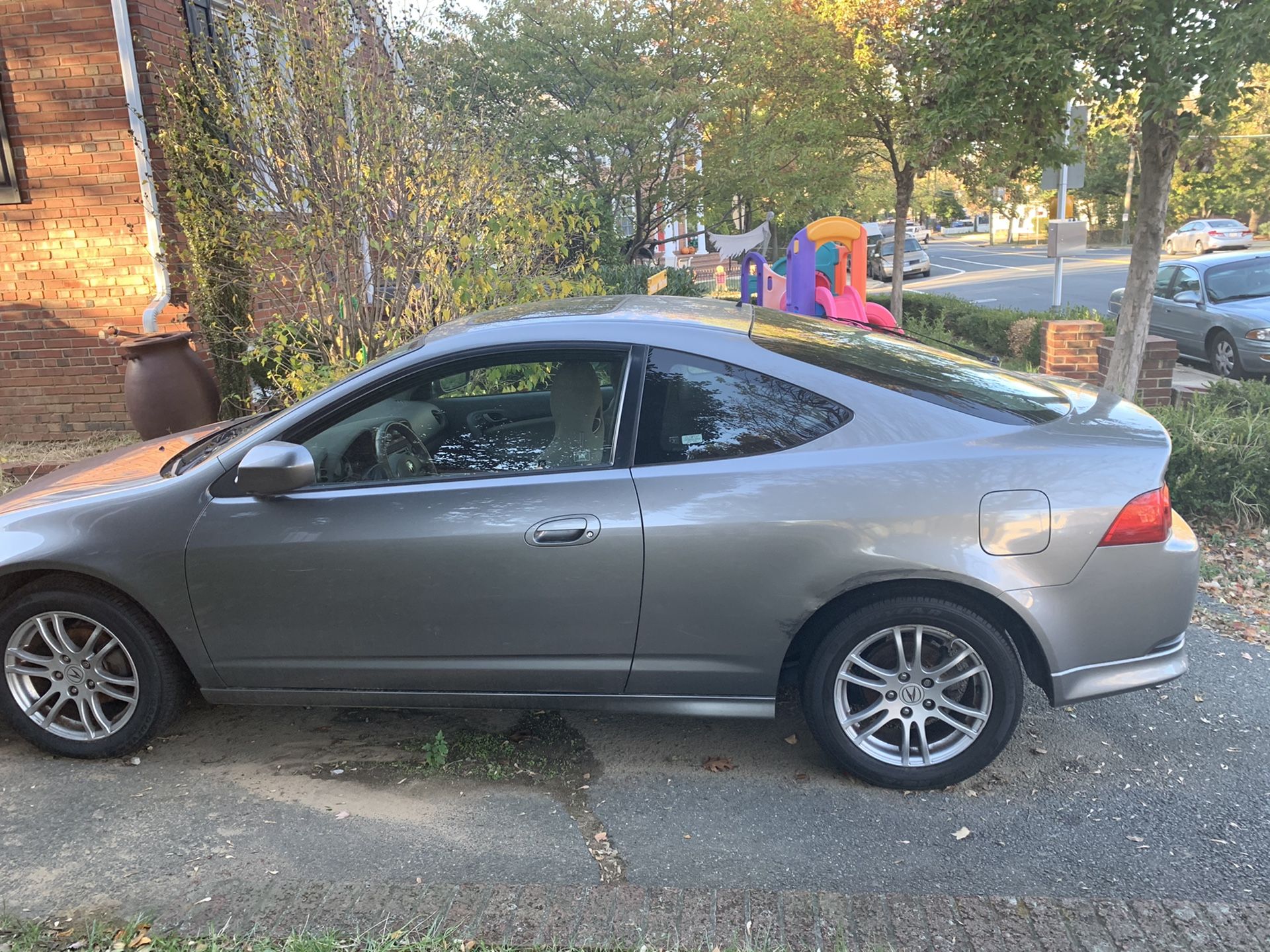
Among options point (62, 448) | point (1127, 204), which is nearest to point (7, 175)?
point (62, 448)

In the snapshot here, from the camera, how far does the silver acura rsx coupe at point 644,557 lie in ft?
10.2

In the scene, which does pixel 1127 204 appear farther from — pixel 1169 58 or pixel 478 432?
pixel 478 432

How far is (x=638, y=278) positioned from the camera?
14328mm

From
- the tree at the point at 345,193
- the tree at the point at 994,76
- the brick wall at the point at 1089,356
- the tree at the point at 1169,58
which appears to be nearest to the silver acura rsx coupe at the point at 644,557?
the tree at the point at 345,193

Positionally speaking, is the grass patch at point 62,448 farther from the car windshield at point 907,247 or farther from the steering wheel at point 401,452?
the car windshield at point 907,247

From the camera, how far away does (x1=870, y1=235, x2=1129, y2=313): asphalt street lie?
23.7 meters

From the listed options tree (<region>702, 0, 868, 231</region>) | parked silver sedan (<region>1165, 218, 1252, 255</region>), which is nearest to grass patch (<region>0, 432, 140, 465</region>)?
tree (<region>702, 0, 868, 231</region>)

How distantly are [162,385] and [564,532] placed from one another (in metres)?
5.50

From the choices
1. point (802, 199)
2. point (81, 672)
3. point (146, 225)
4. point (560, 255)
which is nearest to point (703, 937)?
point (81, 672)

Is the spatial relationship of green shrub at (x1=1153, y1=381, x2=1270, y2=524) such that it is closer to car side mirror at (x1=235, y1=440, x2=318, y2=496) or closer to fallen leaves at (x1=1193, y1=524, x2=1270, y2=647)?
fallen leaves at (x1=1193, y1=524, x2=1270, y2=647)

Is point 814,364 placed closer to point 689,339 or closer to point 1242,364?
point 689,339

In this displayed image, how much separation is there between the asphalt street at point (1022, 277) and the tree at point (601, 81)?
7.54 metres

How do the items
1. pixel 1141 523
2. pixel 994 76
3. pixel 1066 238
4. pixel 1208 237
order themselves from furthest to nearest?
pixel 1208 237 → pixel 1066 238 → pixel 994 76 → pixel 1141 523

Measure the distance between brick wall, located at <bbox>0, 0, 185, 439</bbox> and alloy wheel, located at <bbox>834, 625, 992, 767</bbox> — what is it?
23.5 ft
